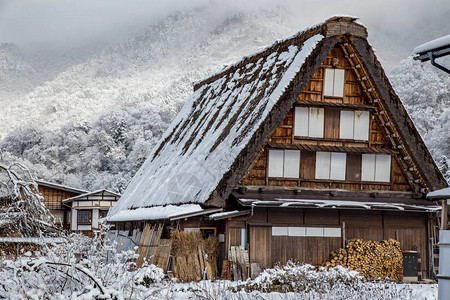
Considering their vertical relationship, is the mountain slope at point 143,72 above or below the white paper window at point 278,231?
above

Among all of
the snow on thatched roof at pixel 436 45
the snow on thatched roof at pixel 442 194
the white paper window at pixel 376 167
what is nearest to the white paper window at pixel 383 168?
the white paper window at pixel 376 167

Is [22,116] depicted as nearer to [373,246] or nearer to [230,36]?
[230,36]

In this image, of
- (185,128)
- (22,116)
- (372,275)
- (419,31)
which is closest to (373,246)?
(372,275)

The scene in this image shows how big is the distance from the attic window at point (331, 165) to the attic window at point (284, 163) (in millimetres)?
780

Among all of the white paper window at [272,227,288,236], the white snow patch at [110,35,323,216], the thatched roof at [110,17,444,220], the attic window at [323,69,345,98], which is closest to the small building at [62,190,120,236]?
the white snow patch at [110,35,323,216]

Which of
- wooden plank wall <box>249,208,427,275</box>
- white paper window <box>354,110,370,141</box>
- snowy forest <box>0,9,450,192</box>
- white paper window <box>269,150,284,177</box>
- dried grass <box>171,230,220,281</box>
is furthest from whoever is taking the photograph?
snowy forest <box>0,9,450,192</box>

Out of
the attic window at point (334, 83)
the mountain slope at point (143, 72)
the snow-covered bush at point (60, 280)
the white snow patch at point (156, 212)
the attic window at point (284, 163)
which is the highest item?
the mountain slope at point (143, 72)

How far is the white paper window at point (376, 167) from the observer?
21203mm

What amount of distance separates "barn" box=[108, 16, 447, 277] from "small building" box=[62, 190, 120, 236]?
29121mm

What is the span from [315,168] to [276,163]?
4.72 ft

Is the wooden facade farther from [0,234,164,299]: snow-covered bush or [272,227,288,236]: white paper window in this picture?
[0,234,164,299]: snow-covered bush

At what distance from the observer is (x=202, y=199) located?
62.0 feet

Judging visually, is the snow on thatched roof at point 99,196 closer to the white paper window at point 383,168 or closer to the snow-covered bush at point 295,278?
the white paper window at point 383,168

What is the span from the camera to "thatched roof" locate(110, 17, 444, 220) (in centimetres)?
1921
